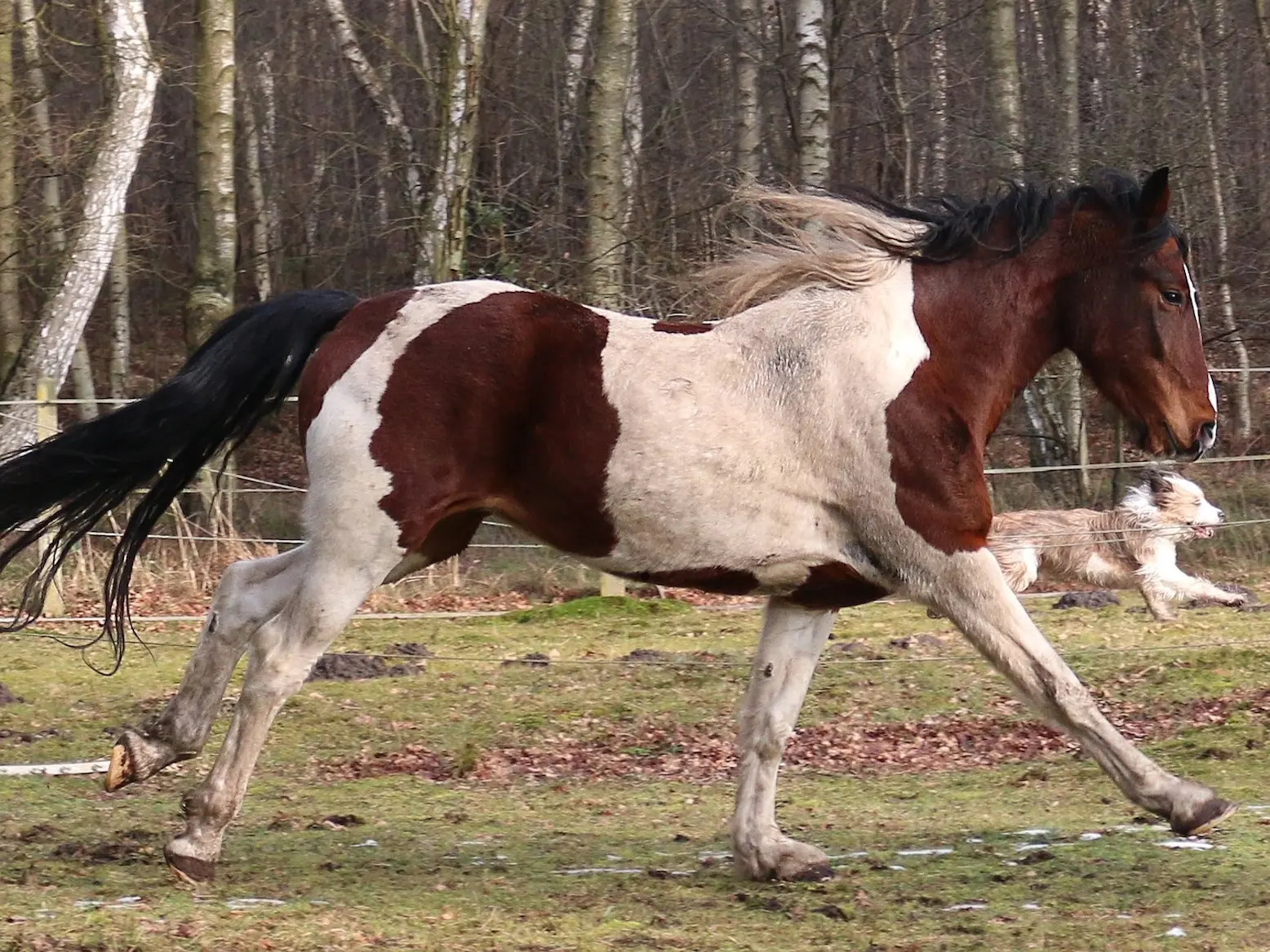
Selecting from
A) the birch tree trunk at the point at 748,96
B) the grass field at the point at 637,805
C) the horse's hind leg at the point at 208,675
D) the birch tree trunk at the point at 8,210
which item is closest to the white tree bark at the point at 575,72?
the birch tree trunk at the point at 748,96

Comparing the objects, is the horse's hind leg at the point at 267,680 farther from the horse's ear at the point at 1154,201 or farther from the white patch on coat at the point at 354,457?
the horse's ear at the point at 1154,201

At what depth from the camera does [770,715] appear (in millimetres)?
5734

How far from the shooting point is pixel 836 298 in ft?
18.4

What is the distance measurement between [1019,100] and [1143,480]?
18.9 ft

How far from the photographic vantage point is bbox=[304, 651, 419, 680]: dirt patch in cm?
984

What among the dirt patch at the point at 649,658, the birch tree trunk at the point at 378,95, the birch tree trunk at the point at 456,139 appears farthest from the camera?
the birch tree trunk at the point at 378,95

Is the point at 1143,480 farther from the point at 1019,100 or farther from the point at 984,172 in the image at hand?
the point at 1019,100

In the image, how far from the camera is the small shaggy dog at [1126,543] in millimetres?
12688

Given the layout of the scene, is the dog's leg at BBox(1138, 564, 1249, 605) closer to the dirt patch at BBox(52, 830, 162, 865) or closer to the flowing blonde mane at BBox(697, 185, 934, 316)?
the flowing blonde mane at BBox(697, 185, 934, 316)

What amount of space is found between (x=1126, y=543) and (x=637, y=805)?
685 centimetres

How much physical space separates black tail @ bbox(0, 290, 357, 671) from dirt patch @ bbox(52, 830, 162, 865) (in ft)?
2.16

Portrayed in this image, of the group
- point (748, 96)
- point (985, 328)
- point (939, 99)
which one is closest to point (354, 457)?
point (985, 328)

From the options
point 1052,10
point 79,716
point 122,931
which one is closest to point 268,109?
point 1052,10

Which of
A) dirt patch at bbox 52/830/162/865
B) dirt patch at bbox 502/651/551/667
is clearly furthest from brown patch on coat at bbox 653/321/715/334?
dirt patch at bbox 502/651/551/667
